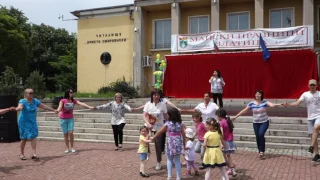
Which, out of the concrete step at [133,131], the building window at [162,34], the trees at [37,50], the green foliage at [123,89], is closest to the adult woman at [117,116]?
the concrete step at [133,131]

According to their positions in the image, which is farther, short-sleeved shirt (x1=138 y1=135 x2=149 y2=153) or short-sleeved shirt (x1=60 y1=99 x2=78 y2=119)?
short-sleeved shirt (x1=60 y1=99 x2=78 y2=119)

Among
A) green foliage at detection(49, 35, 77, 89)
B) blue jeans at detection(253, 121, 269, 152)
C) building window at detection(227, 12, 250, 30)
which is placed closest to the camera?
blue jeans at detection(253, 121, 269, 152)

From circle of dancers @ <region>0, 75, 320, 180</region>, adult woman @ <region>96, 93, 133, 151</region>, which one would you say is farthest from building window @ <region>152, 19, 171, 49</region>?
circle of dancers @ <region>0, 75, 320, 180</region>

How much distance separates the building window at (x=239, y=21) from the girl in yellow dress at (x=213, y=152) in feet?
60.3

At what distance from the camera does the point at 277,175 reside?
7.00 metres

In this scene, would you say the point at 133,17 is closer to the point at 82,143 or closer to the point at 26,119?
the point at 82,143

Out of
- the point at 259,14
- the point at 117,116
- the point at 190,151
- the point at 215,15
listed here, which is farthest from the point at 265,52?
the point at 190,151

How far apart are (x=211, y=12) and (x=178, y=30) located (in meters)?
2.47

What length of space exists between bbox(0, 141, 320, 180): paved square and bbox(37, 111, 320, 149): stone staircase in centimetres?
60

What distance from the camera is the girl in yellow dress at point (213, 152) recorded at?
6.03 m

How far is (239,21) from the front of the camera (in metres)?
23.6

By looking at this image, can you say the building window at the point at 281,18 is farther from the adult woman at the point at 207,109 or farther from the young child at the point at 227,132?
the young child at the point at 227,132

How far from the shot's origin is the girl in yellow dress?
A: 19.8 ft

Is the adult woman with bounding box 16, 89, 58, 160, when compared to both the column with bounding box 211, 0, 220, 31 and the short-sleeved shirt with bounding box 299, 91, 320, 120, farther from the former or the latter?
the column with bounding box 211, 0, 220, 31
